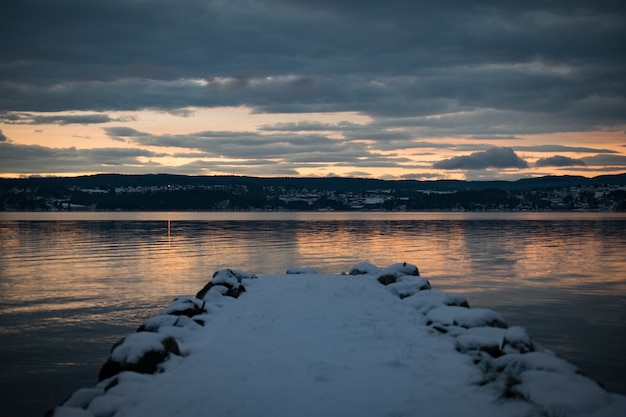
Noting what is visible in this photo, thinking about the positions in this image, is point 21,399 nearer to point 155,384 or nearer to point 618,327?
point 155,384

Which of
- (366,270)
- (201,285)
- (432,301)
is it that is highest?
(432,301)

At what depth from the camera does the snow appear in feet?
25.3

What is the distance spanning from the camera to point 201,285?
27094 mm

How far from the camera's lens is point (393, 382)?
346 inches

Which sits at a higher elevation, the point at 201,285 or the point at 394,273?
the point at 394,273

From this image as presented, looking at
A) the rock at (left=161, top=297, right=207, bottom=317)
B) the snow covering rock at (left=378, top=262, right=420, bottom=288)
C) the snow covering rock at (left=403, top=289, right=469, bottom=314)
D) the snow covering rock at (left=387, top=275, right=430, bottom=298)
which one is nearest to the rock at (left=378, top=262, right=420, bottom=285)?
the snow covering rock at (left=378, top=262, right=420, bottom=288)

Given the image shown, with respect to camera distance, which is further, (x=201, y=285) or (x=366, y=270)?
(x=201, y=285)

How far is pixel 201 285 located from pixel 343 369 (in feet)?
61.1

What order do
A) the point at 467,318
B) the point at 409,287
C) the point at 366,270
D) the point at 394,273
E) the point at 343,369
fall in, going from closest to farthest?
the point at 343,369
the point at 467,318
the point at 409,287
the point at 394,273
the point at 366,270

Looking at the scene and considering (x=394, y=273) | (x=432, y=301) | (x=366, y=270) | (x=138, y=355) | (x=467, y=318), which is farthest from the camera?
(x=366, y=270)

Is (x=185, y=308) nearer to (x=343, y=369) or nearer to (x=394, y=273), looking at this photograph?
(x=343, y=369)

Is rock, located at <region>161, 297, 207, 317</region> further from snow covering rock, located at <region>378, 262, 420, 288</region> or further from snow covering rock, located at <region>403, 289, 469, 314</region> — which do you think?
snow covering rock, located at <region>378, 262, 420, 288</region>

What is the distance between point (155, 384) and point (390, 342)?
4879 mm

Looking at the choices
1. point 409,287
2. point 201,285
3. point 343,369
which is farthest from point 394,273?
point 343,369
